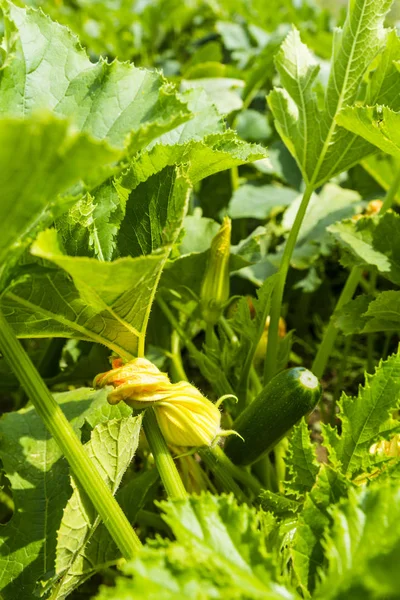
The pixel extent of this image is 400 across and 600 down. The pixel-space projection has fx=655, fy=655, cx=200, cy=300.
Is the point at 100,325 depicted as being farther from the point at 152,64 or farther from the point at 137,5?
the point at 137,5

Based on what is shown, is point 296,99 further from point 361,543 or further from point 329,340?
point 361,543

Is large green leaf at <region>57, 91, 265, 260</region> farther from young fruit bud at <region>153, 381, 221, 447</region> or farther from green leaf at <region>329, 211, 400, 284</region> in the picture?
green leaf at <region>329, 211, 400, 284</region>

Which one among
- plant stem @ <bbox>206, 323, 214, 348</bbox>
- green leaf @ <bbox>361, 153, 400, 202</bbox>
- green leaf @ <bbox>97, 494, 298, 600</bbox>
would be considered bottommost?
green leaf @ <bbox>97, 494, 298, 600</bbox>

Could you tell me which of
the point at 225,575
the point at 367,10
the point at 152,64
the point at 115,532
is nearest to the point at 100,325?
the point at 115,532

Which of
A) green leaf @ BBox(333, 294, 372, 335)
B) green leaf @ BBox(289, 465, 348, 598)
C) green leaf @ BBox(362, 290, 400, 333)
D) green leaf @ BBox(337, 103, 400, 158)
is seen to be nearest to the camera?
green leaf @ BBox(289, 465, 348, 598)

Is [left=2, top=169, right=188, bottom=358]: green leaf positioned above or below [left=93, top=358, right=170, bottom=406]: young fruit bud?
above

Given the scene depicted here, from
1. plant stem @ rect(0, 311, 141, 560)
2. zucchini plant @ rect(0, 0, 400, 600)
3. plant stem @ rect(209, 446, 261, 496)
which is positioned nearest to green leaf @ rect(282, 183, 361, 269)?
zucchini plant @ rect(0, 0, 400, 600)

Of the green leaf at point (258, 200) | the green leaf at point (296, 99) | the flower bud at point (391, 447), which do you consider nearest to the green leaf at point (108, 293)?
the flower bud at point (391, 447)
